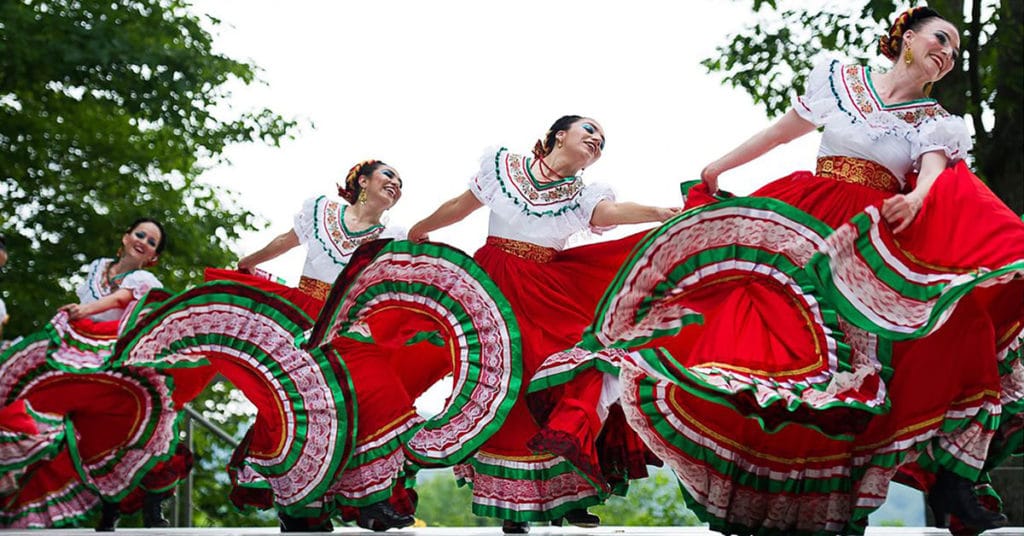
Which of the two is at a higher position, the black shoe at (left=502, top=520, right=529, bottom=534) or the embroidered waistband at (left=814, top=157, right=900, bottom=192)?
the embroidered waistband at (left=814, top=157, right=900, bottom=192)

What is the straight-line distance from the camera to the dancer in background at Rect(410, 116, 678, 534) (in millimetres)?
4715

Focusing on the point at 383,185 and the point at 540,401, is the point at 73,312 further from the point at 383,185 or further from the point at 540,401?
the point at 540,401

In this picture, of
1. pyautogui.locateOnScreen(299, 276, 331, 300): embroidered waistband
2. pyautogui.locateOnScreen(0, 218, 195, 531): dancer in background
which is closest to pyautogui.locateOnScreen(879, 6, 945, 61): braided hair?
→ pyautogui.locateOnScreen(299, 276, 331, 300): embroidered waistband

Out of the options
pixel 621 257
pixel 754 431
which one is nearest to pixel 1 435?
pixel 621 257

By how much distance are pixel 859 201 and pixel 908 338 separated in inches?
22.2

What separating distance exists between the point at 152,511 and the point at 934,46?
4.35m

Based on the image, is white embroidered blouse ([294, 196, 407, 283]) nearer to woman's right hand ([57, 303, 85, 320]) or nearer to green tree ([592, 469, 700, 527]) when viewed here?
woman's right hand ([57, 303, 85, 320])

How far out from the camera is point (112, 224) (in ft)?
33.2

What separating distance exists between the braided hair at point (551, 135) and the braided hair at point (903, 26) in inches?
54.5

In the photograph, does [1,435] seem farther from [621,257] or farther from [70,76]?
[70,76]

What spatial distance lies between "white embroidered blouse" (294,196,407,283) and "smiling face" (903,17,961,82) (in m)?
2.50

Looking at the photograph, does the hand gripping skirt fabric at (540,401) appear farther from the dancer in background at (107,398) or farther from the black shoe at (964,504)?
the dancer in background at (107,398)

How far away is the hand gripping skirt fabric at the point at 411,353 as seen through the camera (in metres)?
4.77

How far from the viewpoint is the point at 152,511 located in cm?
652
